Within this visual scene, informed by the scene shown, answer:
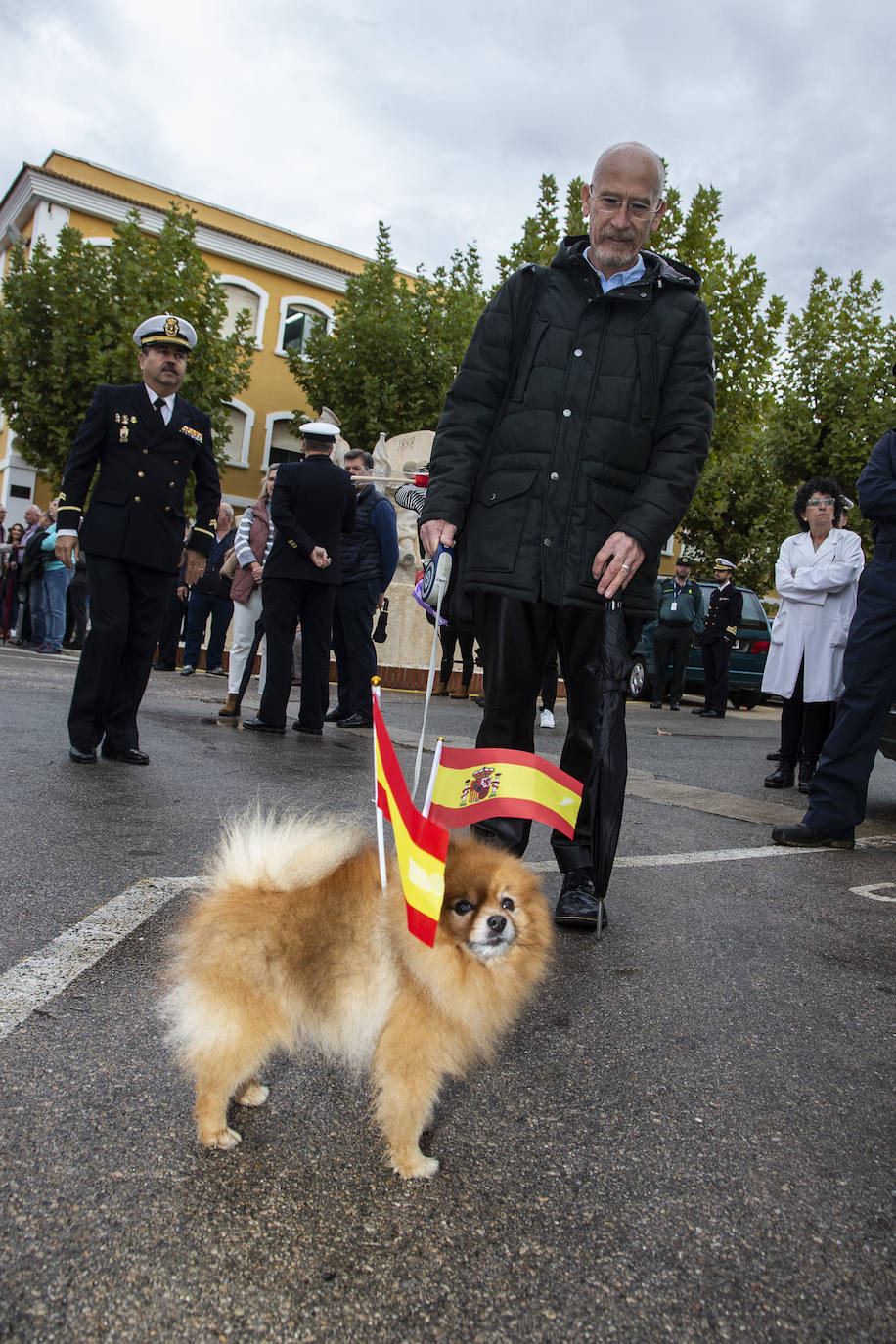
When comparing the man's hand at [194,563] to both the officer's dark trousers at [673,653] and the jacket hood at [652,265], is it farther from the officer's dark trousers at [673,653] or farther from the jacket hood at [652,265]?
the officer's dark trousers at [673,653]

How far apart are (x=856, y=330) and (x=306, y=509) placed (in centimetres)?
2539

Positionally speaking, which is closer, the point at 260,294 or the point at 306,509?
the point at 306,509

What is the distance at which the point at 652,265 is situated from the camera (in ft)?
12.0

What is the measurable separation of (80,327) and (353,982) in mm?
29208

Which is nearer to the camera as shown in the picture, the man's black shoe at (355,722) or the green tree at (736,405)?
the man's black shoe at (355,722)

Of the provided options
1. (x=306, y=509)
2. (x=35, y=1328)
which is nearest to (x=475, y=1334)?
(x=35, y=1328)

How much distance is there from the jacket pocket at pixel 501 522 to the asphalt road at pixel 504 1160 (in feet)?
4.48

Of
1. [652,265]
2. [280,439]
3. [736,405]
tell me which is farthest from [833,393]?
[652,265]

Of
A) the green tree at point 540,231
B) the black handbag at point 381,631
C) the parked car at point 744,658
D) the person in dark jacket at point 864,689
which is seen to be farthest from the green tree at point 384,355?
the person in dark jacket at point 864,689

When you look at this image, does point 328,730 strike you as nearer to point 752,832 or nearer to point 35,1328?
point 752,832

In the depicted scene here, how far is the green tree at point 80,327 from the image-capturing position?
27.2 metres

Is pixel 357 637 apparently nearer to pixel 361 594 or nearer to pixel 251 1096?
pixel 361 594

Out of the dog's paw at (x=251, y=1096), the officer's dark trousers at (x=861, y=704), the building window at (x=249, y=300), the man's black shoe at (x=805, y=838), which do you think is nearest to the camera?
the dog's paw at (x=251, y=1096)

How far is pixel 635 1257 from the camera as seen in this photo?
1743 mm
